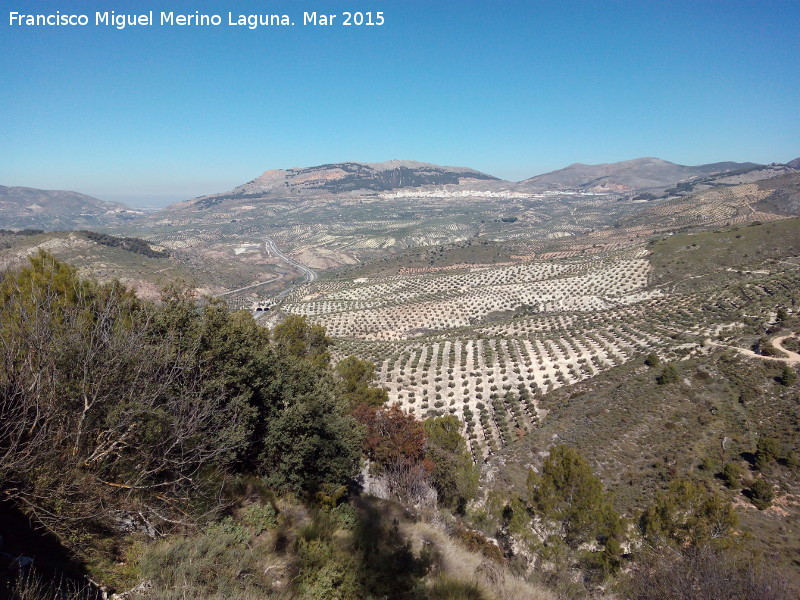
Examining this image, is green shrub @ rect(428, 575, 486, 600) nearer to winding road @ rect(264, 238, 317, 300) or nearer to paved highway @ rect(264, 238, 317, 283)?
winding road @ rect(264, 238, 317, 300)

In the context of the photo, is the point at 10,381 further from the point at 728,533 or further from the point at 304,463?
the point at 728,533

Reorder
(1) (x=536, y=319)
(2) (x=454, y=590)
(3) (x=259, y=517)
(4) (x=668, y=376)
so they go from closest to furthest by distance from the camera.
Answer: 1. (2) (x=454, y=590)
2. (3) (x=259, y=517)
3. (4) (x=668, y=376)
4. (1) (x=536, y=319)

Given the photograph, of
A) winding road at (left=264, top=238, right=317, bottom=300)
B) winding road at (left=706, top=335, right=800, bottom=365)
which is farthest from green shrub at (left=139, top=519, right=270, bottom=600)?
winding road at (left=264, top=238, right=317, bottom=300)

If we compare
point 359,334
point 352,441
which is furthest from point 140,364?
point 359,334

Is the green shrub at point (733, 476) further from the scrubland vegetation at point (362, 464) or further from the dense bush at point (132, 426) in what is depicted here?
→ the dense bush at point (132, 426)

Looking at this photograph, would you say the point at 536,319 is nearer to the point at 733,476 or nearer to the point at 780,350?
the point at 780,350

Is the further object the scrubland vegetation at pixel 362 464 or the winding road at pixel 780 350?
the winding road at pixel 780 350

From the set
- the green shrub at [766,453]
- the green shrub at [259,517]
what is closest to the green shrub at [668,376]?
the green shrub at [766,453]

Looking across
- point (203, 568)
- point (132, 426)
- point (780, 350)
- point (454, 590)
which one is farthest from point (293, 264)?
point (454, 590)

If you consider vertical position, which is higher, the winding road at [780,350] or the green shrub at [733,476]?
the winding road at [780,350]

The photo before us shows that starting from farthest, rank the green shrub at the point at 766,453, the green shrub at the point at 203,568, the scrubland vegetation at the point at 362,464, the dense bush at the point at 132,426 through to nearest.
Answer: the green shrub at the point at 766,453 < the scrubland vegetation at the point at 362,464 < the dense bush at the point at 132,426 < the green shrub at the point at 203,568

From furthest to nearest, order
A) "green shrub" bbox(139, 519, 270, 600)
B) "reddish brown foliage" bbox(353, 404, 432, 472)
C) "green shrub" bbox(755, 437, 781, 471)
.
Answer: "green shrub" bbox(755, 437, 781, 471) < "reddish brown foliage" bbox(353, 404, 432, 472) < "green shrub" bbox(139, 519, 270, 600)
